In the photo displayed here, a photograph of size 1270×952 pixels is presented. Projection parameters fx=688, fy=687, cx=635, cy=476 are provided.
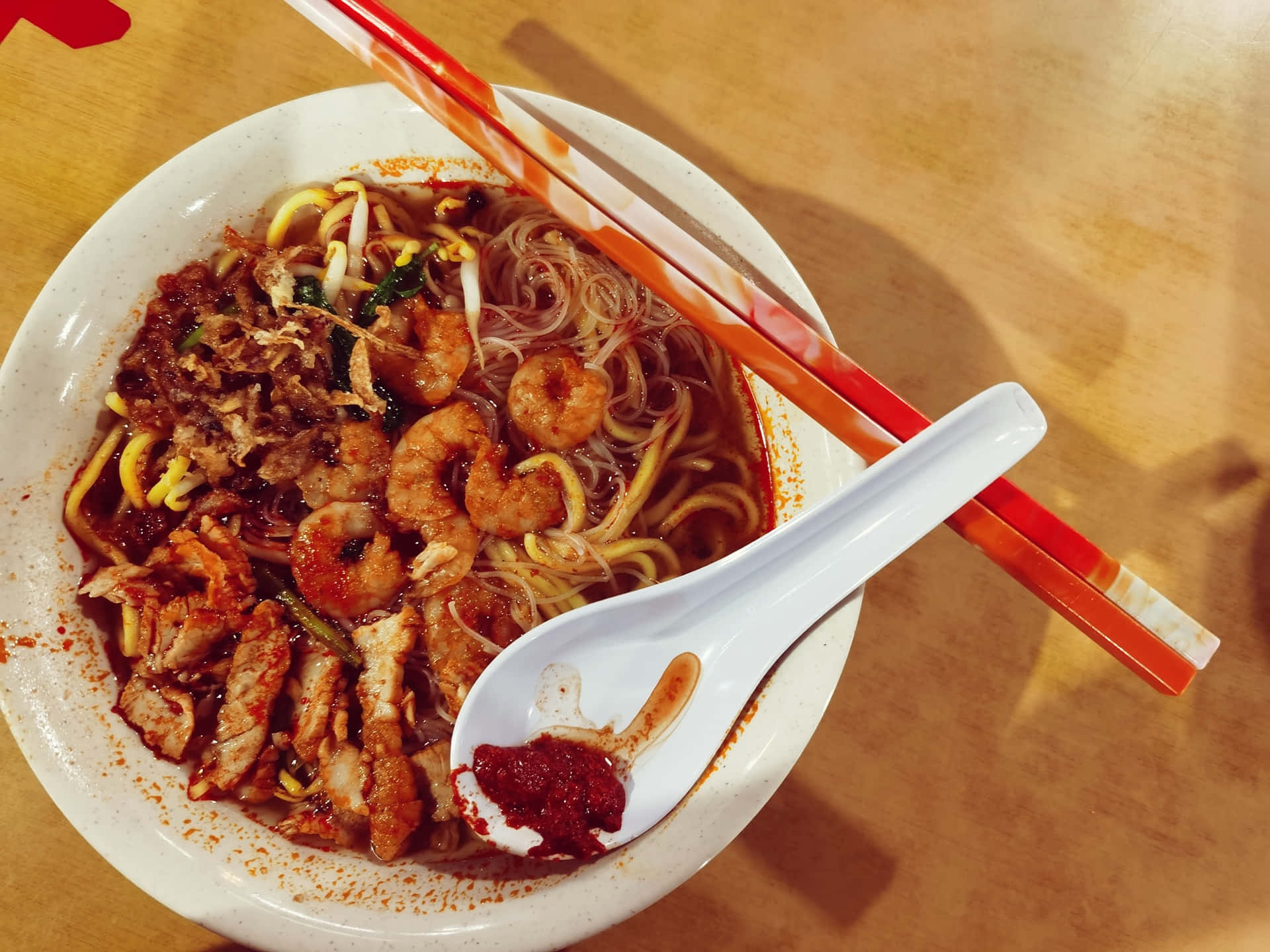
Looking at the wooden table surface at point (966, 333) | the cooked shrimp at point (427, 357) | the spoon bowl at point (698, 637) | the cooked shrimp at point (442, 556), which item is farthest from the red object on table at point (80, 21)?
the spoon bowl at point (698, 637)

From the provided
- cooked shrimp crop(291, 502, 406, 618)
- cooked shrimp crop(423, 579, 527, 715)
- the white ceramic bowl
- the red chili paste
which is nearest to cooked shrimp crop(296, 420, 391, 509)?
cooked shrimp crop(291, 502, 406, 618)

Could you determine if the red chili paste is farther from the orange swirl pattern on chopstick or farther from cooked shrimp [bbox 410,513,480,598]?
the orange swirl pattern on chopstick

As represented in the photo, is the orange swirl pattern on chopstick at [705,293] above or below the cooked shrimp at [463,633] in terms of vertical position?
above

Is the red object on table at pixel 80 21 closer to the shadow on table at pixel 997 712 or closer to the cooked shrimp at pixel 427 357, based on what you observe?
the cooked shrimp at pixel 427 357

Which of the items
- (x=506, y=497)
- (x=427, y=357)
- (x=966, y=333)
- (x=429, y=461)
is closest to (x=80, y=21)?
(x=427, y=357)

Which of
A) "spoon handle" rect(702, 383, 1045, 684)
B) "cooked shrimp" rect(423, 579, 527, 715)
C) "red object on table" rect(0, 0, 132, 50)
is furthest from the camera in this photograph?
"red object on table" rect(0, 0, 132, 50)

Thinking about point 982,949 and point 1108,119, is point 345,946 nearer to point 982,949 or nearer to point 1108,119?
point 982,949

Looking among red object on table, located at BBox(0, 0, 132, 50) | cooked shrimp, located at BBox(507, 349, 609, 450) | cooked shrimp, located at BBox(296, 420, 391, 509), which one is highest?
red object on table, located at BBox(0, 0, 132, 50)
